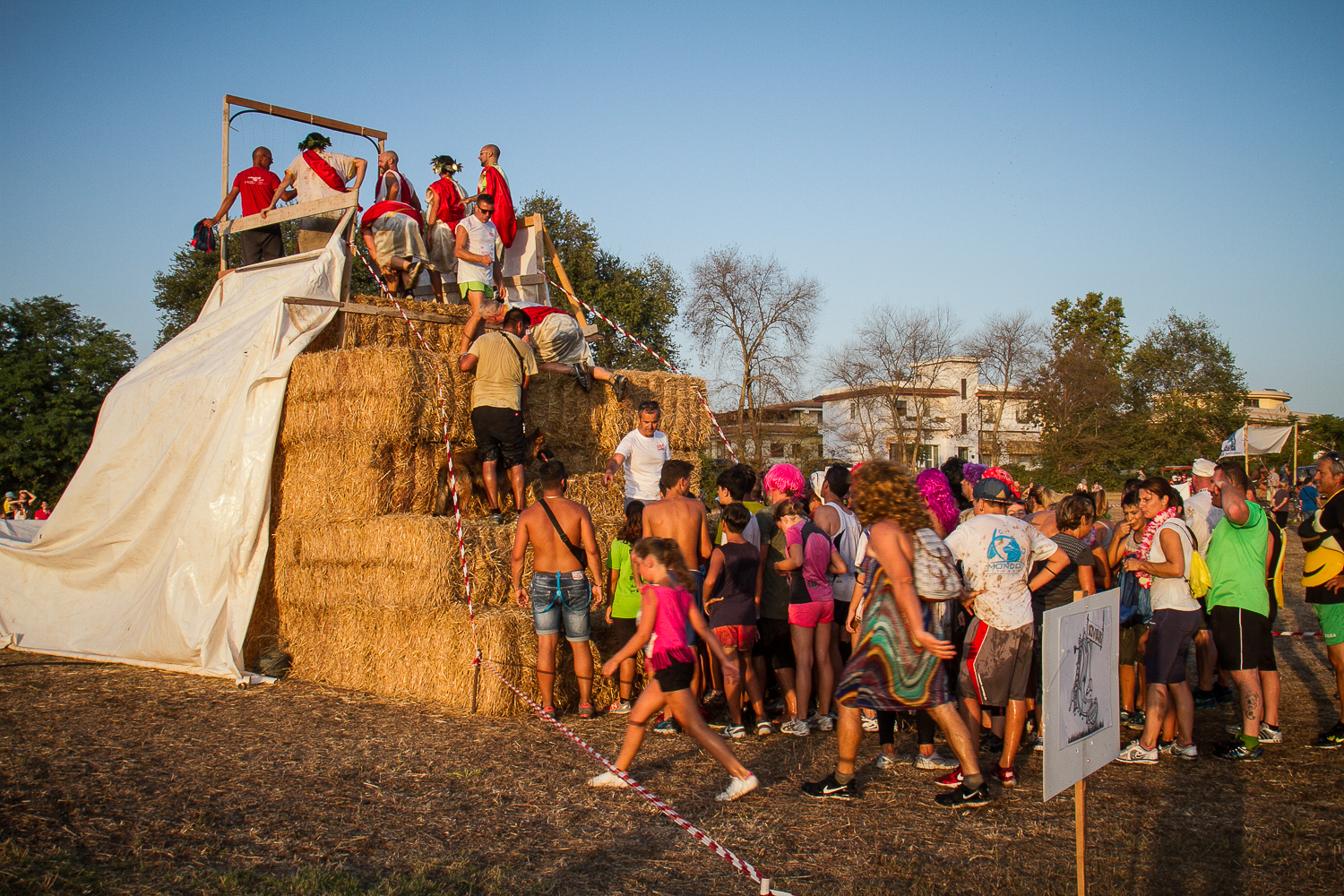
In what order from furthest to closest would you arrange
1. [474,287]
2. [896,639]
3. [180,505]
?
[474,287], [180,505], [896,639]

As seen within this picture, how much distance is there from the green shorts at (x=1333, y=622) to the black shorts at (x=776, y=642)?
3.72m

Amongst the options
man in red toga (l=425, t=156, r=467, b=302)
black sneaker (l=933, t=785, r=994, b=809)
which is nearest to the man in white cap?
black sneaker (l=933, t=785, r=994, b=809)

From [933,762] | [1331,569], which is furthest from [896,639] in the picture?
[1331,569]

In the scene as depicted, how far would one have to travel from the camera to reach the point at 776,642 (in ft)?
22.8

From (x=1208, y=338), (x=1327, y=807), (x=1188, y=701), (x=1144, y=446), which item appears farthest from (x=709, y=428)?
(x=1208, y=338)

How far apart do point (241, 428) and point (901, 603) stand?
7.10 meters

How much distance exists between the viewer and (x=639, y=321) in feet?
108

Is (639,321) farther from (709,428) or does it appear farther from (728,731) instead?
(728,731)

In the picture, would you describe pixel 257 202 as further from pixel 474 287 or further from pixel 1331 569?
pixel 1331 569

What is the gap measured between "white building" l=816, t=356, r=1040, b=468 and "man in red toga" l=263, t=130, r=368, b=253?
3939cm

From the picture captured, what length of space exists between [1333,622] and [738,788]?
176 inches

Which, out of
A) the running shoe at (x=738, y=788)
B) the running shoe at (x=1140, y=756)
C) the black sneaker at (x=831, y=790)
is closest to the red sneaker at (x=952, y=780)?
the black sneaker at (x=831, y=790)

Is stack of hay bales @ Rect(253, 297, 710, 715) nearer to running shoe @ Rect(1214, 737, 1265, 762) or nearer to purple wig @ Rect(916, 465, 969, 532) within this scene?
purple wig @ Rect(916, 465, 969, 532)

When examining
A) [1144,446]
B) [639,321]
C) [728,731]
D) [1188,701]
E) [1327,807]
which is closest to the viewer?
[1327,807]
